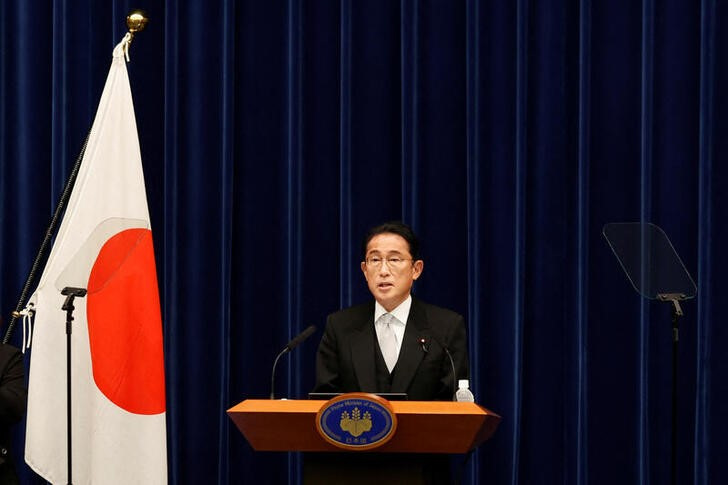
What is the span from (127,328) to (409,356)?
128 cm

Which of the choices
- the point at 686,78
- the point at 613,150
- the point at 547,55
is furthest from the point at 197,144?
the point at 686,78

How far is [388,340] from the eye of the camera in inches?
122

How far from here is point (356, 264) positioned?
13.4 ft

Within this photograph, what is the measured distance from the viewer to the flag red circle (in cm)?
351

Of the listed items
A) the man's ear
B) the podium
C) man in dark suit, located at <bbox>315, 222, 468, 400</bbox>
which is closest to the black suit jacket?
man in dark suit, located at <bbox>315, 222, 468, 400</bbox>

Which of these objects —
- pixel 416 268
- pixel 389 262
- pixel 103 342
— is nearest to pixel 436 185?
pixel 416 268

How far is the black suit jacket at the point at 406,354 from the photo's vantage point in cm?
291

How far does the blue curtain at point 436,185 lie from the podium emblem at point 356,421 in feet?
6.09

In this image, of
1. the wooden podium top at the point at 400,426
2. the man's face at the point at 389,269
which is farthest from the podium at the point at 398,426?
the man's face at the point at 389,269

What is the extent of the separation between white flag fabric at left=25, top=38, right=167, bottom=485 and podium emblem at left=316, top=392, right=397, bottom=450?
1488 mm

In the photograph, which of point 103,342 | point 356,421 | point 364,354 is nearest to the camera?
point 356,421

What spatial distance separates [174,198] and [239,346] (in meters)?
0.77

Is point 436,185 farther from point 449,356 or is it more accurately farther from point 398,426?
point 398,426

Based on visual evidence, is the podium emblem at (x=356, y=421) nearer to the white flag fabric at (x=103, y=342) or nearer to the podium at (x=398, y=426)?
the podium at (x=398, y=426)
